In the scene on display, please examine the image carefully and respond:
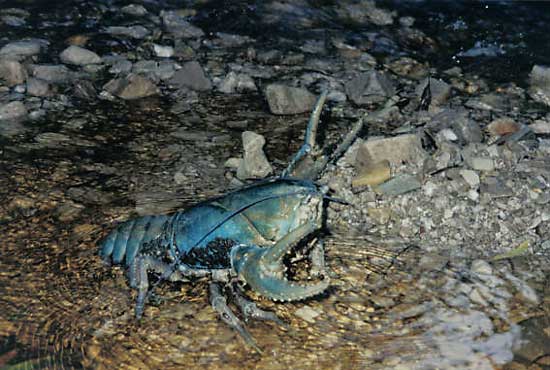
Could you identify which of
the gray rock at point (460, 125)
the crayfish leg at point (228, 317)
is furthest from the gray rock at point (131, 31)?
the crayfish leg at point (228, 317)

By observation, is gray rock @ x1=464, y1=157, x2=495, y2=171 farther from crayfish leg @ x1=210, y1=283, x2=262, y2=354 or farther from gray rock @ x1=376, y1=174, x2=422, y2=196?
crayfish leg @ x1=210, y1=283, x2=262, y2=354

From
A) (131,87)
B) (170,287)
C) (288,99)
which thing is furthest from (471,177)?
(131,87)

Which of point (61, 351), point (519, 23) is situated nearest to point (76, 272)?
point (61, 351)

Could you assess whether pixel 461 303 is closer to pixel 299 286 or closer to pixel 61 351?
pixel 299 286

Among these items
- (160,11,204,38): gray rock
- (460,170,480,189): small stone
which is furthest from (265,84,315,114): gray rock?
(160,11,204,38): gray rock

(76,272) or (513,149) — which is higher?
(513,149)

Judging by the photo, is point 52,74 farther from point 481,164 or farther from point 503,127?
point 503,127

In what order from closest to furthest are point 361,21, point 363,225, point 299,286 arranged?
point 299,286 < point 363,225 < point 361,21
